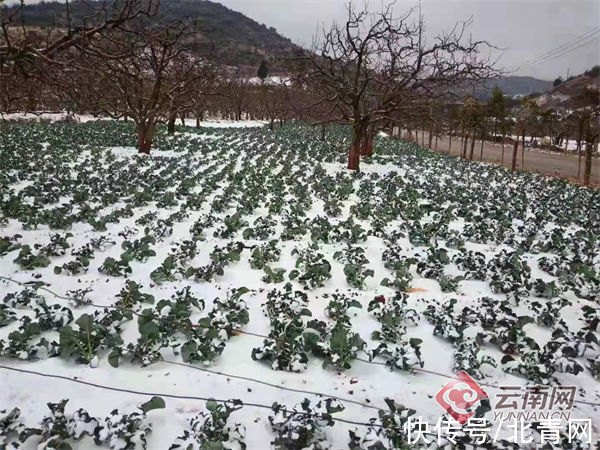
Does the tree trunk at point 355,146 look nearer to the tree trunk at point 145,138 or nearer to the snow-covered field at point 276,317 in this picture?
the snow-covered field at point 276,317

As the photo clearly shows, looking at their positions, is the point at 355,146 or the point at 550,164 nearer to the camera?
the point at 355,146

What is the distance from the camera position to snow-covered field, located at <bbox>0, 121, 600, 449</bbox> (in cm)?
291

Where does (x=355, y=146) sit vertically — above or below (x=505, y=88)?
below

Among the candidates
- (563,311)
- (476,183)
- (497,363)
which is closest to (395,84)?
(476,183)

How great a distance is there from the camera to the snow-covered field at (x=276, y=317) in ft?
9.56

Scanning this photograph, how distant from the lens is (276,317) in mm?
4156

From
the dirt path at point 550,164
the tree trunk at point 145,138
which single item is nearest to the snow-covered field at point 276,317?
the tree trunk at point 145,138

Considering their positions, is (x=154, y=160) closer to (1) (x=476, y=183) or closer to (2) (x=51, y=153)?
(2) (x=51, y=153)

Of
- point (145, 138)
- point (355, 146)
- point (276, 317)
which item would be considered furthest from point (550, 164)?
point (276, 317)

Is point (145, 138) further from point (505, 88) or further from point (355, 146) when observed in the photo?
point (505, 88)

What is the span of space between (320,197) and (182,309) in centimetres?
575

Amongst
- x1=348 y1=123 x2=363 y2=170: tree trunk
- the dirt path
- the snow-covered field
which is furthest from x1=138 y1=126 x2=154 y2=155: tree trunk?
the dirt path

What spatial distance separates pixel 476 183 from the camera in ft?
40.3

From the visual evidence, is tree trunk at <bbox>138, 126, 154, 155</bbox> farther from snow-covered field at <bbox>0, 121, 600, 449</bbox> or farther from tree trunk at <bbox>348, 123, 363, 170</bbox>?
tree trunk at <bbox>348, 123, 363, 170</bbox>
